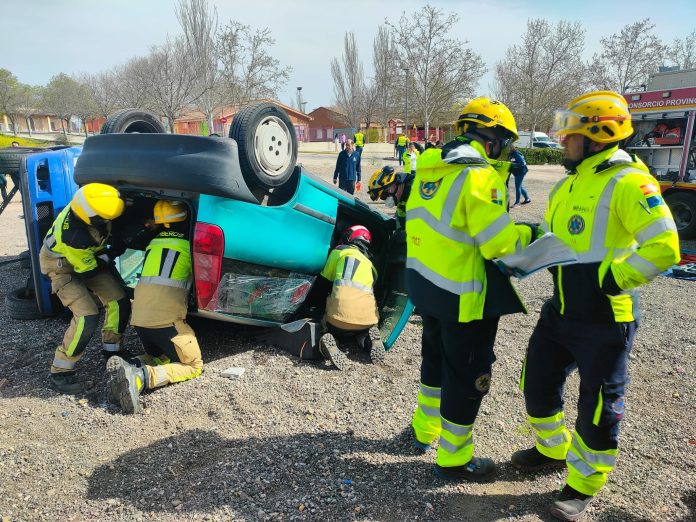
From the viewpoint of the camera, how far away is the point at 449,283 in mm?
2426

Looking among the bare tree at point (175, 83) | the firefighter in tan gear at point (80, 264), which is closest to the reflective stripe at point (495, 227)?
the firefighter in tan gear at point (80, 264)

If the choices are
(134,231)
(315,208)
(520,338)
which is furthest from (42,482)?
(520,338)

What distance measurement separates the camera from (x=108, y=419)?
321 cm

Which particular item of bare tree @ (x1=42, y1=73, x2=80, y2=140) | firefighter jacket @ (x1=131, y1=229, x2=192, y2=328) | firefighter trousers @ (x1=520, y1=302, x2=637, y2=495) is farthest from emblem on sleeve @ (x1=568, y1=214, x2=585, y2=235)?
bare tree @ (x1=42, y1=73, x2=80, y2=140)

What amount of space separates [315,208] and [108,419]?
6.57 ft

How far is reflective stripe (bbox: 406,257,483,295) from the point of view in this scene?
238 centimetres

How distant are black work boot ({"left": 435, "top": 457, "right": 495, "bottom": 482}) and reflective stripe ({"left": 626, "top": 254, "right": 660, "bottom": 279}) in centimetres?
127

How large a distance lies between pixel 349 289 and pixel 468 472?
5.64 feet

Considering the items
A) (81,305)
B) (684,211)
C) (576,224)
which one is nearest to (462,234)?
(576,224)

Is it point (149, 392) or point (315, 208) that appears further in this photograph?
point (315, 208)

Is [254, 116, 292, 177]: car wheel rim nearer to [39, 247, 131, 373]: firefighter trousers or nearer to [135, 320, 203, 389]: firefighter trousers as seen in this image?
[135, 320, 203, 389]: firefighter trousers

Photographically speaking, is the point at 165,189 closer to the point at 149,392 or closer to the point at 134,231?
the point at 134,231

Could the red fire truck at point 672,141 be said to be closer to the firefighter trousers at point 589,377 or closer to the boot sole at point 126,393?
the firefighter trousers at point 589,377

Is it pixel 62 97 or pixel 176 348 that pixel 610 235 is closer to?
pixel 176 348
